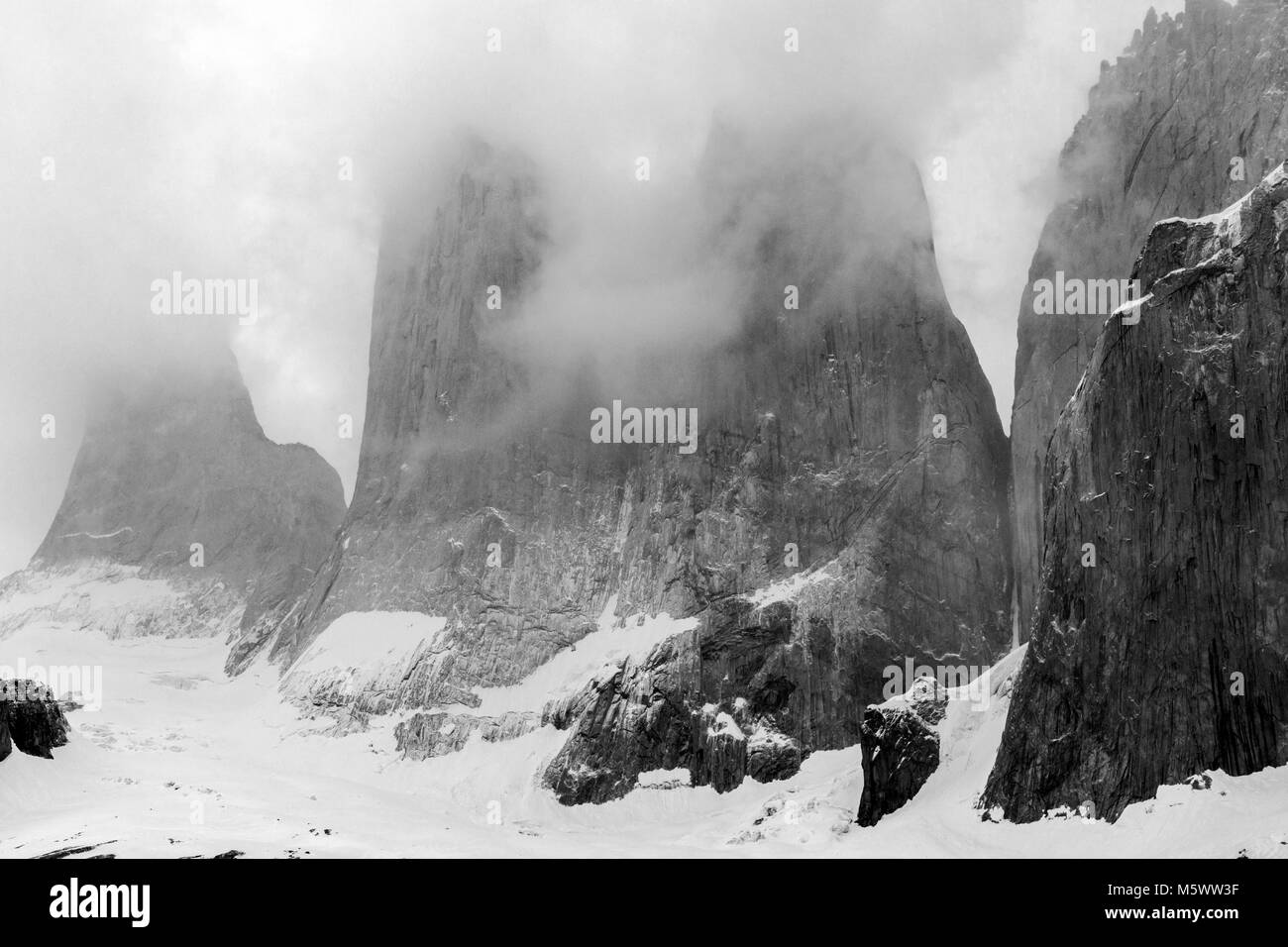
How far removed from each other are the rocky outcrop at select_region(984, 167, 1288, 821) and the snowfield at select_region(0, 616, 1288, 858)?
339 cm

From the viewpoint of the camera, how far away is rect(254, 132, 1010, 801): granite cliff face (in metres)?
130

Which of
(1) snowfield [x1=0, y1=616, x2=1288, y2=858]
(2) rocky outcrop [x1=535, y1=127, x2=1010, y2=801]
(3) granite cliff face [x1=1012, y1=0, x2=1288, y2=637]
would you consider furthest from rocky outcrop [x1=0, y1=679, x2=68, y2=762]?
(3) granite cliff face [x1=1012, y1=0, x2=1288, y2=637]

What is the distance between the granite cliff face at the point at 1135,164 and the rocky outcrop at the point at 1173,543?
32.0 meters

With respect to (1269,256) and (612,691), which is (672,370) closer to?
(612,691)

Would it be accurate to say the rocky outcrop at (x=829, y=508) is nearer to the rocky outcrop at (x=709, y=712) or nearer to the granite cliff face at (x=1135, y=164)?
the rocky outcrop at (x=709, y=712)

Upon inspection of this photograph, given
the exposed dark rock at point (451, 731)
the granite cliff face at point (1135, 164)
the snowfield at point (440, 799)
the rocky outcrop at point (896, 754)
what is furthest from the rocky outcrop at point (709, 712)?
the rocky outcrop at point (896, 754)

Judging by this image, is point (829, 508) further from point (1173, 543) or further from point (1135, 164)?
point (1173, 543)

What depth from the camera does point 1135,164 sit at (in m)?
124

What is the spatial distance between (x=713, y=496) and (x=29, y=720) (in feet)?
222

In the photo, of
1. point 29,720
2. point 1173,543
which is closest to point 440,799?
point 29,720

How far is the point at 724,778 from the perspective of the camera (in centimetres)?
12381

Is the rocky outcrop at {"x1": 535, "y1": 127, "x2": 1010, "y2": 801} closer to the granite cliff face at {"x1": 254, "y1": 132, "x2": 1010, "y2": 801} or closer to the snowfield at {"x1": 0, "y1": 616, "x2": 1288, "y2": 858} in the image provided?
the granite cliff face at {"x1": 254, "y1": 132, "x2": 1010, "y2": 801}

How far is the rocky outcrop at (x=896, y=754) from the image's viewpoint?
322 feet

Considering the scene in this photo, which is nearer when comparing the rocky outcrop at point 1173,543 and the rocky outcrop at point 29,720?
the rocky outcrop at point 1173,543
